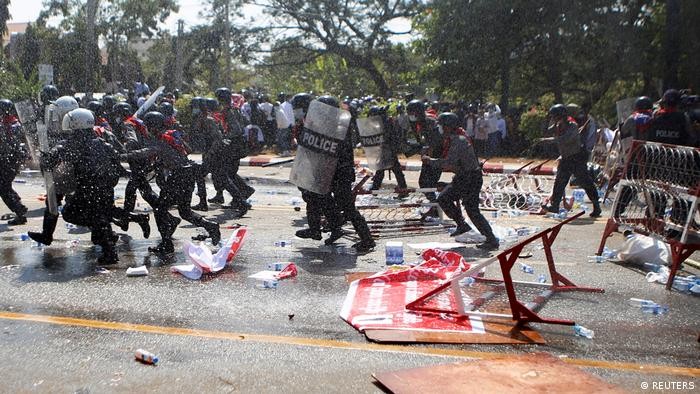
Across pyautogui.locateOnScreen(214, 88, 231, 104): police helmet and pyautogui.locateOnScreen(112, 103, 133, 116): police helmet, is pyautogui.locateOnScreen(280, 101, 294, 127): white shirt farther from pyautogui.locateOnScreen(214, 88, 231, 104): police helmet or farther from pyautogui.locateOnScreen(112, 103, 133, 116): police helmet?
pyautogui.locateOnScreen(112, 103, 133, 116): police helmet

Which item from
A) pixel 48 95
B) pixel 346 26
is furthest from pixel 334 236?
pixel 346 26

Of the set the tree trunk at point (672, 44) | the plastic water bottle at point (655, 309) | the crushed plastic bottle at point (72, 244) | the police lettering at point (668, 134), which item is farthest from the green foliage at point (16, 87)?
the tree trunk at point (672, 44)

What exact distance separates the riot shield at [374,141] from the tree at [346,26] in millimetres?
22603

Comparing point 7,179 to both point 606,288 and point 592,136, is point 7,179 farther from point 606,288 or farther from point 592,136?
point 592,136

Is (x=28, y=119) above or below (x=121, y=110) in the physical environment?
below

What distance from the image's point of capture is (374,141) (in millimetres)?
10531

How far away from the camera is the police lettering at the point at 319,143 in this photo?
25.9 feet

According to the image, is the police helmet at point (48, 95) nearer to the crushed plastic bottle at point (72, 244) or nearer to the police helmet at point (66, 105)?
the police helmet at point (66, 105)

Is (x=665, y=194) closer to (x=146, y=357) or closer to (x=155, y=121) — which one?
(x=146, y=357)

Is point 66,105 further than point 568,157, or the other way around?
point 568,157

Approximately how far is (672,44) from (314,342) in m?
19.7

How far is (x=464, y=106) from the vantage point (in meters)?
21.5

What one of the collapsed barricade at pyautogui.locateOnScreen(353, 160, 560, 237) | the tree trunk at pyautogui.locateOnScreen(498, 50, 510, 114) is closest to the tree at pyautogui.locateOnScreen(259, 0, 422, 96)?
the tree trunk at pyautogui.locateOnScreen(498, 50, 510, 114)

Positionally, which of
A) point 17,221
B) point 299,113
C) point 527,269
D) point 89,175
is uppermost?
point 299,113
